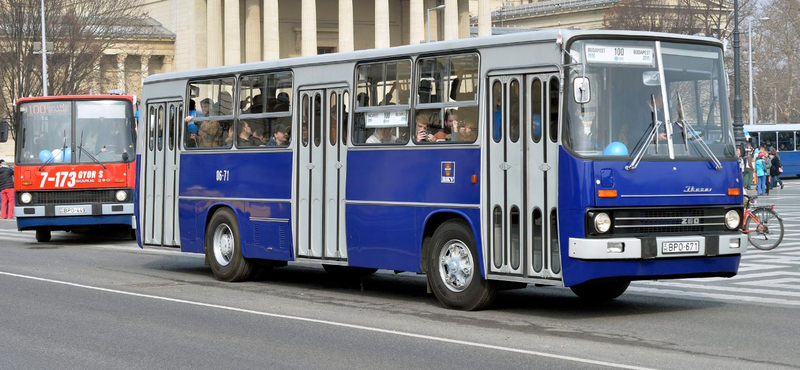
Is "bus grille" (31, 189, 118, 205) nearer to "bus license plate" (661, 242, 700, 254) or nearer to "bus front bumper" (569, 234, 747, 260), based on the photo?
"bus front bumper" (569, 234, 747, 260)

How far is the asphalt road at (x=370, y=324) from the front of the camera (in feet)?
35.2

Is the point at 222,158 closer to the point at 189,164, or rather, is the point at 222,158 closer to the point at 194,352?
the point at 189,164

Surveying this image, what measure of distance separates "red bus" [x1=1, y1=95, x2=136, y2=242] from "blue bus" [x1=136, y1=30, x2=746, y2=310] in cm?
1093

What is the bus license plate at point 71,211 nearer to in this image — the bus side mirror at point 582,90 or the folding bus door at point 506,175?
the folding bus door at point 506,175

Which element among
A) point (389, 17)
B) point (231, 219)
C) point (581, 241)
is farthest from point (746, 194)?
point (389, 17)

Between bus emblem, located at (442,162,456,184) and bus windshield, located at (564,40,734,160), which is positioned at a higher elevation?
bus windshield, located at (564,40,734,160)

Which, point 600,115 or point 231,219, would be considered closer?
point 600,115

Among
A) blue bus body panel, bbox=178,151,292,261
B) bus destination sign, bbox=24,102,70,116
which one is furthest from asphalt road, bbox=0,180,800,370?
bus destination sign, bbox=24,102,70,116

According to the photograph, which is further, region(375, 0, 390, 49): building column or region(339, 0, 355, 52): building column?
region(375, 0, 390, 49): building column

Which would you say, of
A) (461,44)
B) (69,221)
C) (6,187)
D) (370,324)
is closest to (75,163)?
(69,221)

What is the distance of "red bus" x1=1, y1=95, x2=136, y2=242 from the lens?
27.3 m

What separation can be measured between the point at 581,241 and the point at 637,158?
1041mm

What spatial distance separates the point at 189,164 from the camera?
18.9m

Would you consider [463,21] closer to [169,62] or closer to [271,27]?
[271,27]
